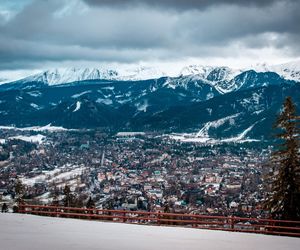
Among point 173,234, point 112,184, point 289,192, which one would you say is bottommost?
point 112,184

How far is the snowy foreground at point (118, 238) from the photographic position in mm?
23672

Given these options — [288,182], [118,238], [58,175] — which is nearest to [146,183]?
[58,175]

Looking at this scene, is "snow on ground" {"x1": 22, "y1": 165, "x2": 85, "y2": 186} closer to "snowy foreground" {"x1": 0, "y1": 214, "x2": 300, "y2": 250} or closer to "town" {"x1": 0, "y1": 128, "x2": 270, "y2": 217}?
"town" {"x1": 0, "y1": 128, "x2": 270, "y2": 217}

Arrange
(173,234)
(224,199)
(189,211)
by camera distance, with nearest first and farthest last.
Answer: (173,234) < (189,211) < (224,199)

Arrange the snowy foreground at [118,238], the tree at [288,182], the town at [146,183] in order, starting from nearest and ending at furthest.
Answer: the snowy foreground at [118,238]
the tree at [288,182]
the town at [146,183]

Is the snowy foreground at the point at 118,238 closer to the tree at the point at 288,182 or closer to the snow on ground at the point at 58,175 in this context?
the tree at the point at 288,182

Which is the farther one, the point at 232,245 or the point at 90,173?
the point at 90,173

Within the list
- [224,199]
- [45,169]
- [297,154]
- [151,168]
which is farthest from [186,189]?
[297,154]

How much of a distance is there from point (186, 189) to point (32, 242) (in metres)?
95.9

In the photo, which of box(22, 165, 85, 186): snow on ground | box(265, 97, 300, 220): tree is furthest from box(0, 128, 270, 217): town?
box(265, 97, 300, 220): tree

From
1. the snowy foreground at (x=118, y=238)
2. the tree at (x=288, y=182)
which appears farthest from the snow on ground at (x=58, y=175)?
the tree at (x=288, y=182)

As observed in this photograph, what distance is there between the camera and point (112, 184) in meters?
132

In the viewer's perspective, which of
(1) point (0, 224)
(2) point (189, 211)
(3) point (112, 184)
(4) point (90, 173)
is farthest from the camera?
(4) point (90, 173)

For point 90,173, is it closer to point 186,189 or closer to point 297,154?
point 186,189
